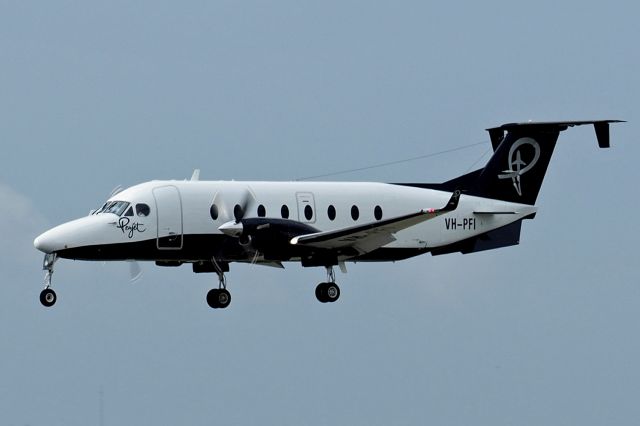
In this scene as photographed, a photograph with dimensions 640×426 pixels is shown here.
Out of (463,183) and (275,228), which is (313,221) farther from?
(463,183)

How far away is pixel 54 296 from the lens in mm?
37031

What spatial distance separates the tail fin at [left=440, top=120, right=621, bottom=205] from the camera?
43156mm

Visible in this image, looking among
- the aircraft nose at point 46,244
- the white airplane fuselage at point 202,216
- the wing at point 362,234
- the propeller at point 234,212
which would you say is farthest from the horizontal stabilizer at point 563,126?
the aircraft nose at point 46,244

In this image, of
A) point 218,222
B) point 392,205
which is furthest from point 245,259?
point 392,205

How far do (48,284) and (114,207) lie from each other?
108 inches

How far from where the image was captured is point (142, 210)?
38.2m

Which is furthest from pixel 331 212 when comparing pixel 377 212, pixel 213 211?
pixel 213 211

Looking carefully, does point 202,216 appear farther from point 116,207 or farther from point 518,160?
point 518,160

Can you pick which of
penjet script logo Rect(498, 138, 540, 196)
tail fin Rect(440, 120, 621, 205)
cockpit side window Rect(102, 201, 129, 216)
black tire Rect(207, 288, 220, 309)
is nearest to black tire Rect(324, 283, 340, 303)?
black tire Rect(207, 288, 220, 309)

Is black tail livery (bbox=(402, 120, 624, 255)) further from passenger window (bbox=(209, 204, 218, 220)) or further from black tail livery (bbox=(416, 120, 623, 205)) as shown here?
passenger window (bbox=(209, 204, 218, 220))

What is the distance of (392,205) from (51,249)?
9.57 metres

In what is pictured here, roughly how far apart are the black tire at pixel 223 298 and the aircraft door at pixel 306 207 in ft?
9.06

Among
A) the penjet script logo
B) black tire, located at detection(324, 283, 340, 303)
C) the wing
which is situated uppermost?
the penjet script logo

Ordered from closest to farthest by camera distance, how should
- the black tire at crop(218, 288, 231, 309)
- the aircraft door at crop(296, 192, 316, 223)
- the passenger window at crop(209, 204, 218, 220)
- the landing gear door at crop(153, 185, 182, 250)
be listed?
1. the landing gear door at crop(153, 185, 182, 250)
2. the passenger window at crop(209, 204, 218, 220)
3. the aircraft door at crop(296, 192, 316, 223)
4. the black tire at crop(218, 288, 231, 309)
